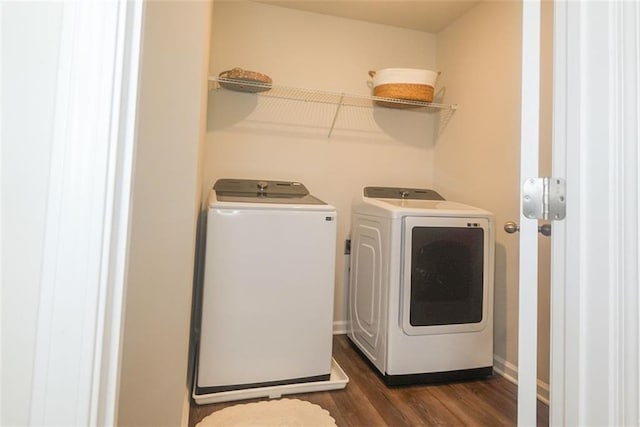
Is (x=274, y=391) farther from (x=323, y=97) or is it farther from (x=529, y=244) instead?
(x=323, y=97)

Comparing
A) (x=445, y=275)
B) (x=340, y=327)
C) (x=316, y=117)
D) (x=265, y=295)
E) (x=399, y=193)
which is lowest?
(x=340, y=327)

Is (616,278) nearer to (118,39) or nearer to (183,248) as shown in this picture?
(118,39)

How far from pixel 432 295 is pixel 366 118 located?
146cm

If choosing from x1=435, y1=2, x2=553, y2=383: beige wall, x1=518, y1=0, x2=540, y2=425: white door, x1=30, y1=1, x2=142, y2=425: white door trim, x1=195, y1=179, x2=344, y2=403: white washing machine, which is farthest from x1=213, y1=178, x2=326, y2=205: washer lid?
x1=30, y1=1, x2=142, y2=425: white door trim

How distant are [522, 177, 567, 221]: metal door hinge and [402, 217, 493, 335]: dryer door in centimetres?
119

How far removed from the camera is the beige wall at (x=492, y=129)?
1.99 meters

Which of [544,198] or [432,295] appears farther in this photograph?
[432,295]

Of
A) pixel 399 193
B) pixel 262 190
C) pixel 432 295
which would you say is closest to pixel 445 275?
pixel 432 295

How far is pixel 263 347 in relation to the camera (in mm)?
1712

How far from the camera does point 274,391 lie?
170 centimetres

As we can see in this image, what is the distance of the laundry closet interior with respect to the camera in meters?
2.09

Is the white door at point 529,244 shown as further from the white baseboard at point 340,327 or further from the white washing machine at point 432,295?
the white baseboard at point 340,327

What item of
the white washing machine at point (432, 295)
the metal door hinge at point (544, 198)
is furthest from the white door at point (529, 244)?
the white washing machine at point (432, 295)

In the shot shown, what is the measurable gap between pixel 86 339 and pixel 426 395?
177 cm
